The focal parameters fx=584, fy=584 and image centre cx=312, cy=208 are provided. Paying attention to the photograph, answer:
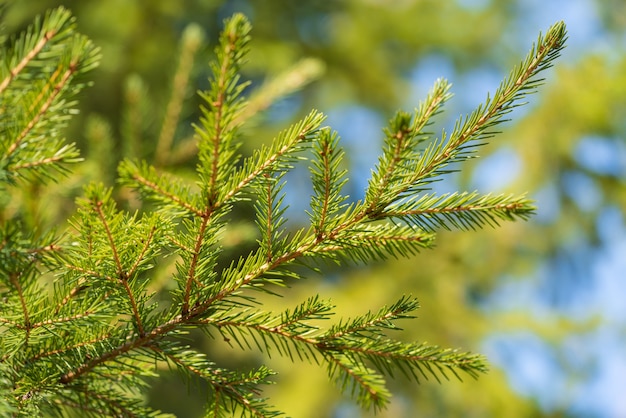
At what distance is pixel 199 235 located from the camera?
29.3 inches

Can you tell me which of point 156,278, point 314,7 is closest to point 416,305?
point 156,278

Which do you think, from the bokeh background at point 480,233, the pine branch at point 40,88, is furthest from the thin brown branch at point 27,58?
the bokeh background at point 480,233

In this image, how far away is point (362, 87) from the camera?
17.5ft

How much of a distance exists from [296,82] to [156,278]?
86 centimetres

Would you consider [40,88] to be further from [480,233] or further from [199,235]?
[480,233]

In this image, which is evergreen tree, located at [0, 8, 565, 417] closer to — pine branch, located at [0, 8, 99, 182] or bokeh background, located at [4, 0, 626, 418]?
pine branch, located at [0, 8, 99, 182]

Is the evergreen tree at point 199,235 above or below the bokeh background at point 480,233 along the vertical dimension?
below

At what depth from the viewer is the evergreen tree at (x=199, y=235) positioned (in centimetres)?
72

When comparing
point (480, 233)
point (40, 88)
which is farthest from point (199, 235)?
point (480, 233)

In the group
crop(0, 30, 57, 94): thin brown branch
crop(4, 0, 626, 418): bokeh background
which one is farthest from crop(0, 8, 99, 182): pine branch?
crop(4, 0, 626, 418): bokeh background

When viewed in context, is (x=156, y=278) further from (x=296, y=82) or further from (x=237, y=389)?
(x=296, y=82)

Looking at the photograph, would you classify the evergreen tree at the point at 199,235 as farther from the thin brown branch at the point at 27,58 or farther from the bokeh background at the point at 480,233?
the bokeh background at the point at 480,233

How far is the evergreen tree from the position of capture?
2.35 ft

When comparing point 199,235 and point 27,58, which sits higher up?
point 27,58
